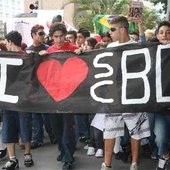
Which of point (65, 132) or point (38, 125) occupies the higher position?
point (65, 132)

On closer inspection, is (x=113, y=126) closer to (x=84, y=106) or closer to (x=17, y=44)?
(x=84, y=106)

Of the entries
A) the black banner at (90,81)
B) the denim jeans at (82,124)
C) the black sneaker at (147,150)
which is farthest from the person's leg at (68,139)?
the black sneaker at (147,150)

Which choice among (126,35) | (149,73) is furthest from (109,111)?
(126,35)

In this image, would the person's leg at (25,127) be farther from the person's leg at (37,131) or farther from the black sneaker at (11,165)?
the person's leg at (37,131)

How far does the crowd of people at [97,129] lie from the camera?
14.8ft

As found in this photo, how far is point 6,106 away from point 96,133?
1212 mm

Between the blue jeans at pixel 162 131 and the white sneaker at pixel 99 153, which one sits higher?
the blue jeans at pixel 162 131

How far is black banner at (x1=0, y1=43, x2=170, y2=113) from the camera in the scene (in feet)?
14.2

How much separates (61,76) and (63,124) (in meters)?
0.63

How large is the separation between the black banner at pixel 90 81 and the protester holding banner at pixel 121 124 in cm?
14

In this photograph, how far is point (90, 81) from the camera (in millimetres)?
4547

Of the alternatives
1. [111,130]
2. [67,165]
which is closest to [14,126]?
[67,165]

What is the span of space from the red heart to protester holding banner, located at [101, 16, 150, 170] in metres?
0.50

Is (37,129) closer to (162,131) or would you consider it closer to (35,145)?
(35,145)
